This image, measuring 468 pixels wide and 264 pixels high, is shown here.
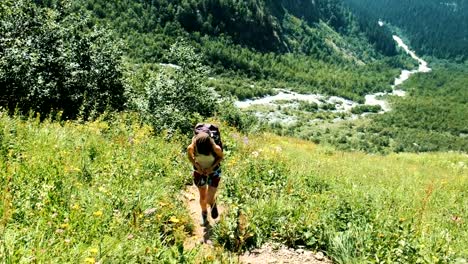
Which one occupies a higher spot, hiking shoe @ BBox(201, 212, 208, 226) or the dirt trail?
the dirt trail

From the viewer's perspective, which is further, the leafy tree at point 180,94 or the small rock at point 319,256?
the leafy tree at point 180,94

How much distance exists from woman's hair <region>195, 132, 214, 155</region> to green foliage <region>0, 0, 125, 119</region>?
335 inches

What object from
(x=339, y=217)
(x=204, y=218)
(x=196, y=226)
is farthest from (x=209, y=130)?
(x=339, y=217)

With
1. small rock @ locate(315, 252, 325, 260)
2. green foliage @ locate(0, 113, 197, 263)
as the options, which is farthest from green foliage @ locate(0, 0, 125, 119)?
small rock @ locate(315, 252, 325, 260)

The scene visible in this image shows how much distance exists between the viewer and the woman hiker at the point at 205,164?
757 centimetres

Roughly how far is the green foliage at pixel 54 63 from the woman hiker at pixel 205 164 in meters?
8.30

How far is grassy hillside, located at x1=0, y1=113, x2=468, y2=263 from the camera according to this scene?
5.12 meters

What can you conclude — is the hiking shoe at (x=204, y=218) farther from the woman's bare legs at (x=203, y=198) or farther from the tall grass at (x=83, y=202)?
the tall grass at (x=83, y=202)

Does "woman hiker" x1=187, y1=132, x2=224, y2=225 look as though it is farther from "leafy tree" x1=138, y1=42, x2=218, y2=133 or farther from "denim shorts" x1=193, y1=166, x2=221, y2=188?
"leafy tree" x1=138, y1=42, x2=218, y2=133

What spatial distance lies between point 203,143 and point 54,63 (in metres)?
11.8

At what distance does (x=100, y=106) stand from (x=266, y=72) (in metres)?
130

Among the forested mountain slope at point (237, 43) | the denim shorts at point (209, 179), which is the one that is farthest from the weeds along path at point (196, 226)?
the forested mountain slope at point (237, 43)

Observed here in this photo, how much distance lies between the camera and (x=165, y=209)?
6.93 m

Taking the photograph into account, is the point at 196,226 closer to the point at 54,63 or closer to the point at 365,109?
the point at 54,63
